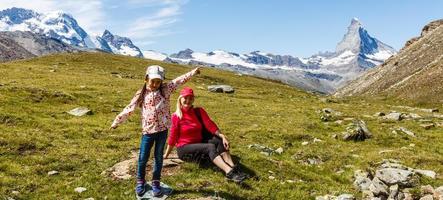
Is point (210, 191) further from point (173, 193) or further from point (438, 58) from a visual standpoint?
point (438, 58)

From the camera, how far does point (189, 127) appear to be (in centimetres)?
1939

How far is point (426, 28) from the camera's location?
15112 centimetres

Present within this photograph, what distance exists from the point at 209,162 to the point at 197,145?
1020 millimetres

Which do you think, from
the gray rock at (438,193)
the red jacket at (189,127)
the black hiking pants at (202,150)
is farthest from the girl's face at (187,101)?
the gray rock at (438,193)

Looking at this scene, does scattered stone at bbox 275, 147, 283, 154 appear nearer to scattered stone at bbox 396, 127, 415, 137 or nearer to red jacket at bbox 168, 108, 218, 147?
red jacket at bbox 168, 108, 218, 147

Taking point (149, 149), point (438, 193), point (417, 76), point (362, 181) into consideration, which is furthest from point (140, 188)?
point (417, 76)

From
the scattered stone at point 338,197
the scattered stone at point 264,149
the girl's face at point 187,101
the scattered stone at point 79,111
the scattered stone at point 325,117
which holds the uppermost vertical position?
the girl's face at point 187,101

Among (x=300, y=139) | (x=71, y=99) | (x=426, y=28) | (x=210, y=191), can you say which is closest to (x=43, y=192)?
(x=210, y=191)

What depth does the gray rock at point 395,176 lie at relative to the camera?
20.2 m

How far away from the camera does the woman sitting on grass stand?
1864cm

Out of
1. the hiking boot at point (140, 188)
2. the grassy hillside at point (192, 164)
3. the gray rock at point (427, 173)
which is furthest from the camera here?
the gray rock at point (427, 173)

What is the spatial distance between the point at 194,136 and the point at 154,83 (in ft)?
14.5

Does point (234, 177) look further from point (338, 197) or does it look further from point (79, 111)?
point (79, 111)

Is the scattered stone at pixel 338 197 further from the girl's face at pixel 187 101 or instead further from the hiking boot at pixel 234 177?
the girl's face at pixel 187 101
